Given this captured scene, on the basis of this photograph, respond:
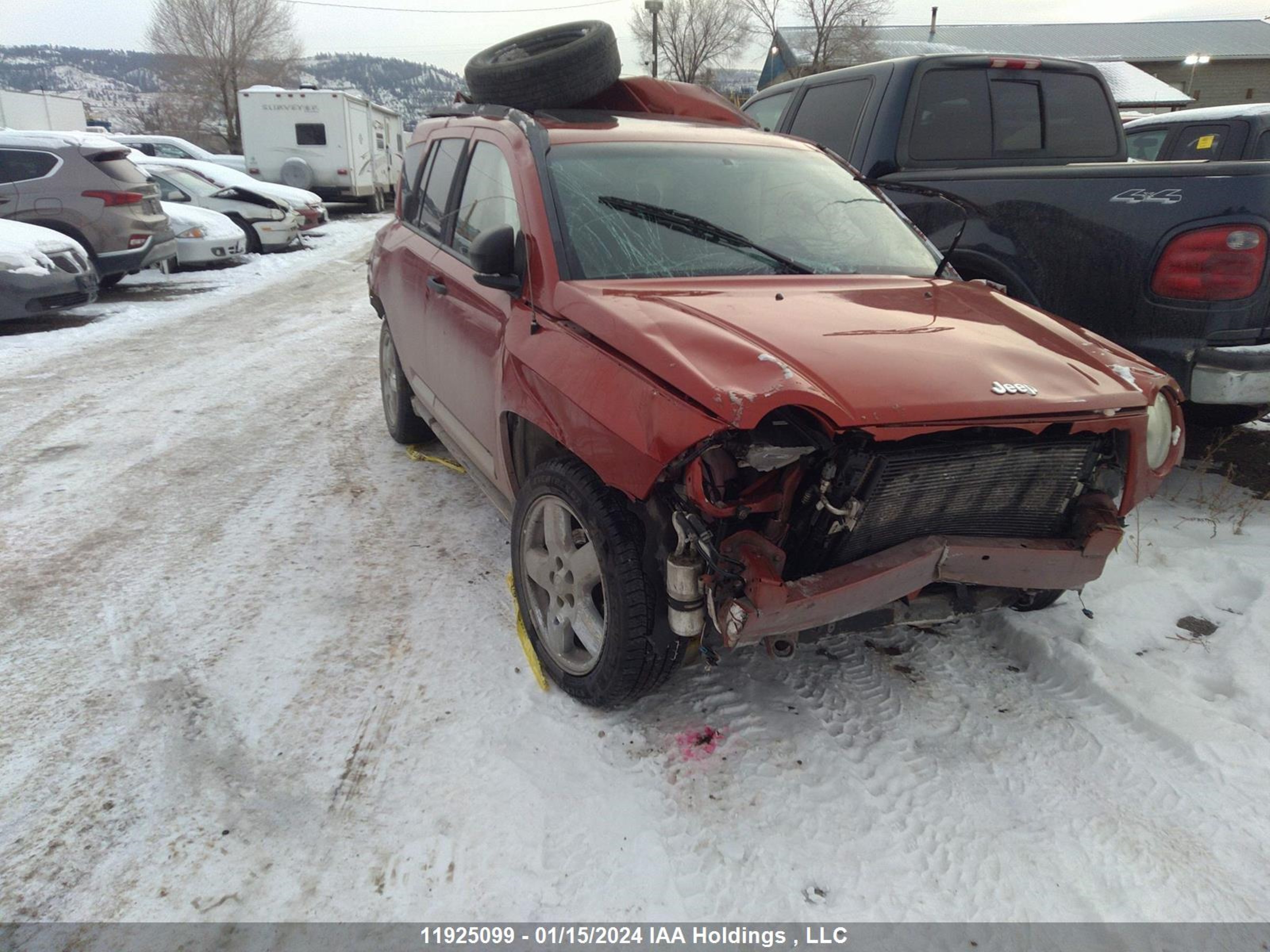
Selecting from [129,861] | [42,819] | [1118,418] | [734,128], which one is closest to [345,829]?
[129,861]

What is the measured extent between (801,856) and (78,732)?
2.31m

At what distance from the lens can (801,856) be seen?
2.28 metres

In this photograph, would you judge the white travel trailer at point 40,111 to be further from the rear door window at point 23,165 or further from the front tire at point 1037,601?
the front tire at point 1037,601

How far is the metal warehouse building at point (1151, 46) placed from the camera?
41.3m

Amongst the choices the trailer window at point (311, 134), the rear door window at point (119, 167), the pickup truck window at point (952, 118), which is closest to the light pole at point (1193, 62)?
the trailer window at point (311, 134)

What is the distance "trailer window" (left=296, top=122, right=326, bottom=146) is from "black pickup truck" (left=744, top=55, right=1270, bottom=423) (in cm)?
1895

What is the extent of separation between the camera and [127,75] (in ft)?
443

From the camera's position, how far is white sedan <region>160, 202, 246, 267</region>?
12406 millimetres

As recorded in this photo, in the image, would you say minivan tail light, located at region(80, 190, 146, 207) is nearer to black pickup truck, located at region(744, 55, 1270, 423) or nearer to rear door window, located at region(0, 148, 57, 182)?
rear door window, located at region(0, 148, 57, 182)

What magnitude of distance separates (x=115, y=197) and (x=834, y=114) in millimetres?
9043

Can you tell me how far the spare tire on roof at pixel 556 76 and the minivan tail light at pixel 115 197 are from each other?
779 centimetres

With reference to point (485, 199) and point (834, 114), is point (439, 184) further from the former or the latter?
point (834, 114)

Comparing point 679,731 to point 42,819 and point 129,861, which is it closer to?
point 129,861

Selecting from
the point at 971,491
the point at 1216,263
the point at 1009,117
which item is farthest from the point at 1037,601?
the point at 1009,117
